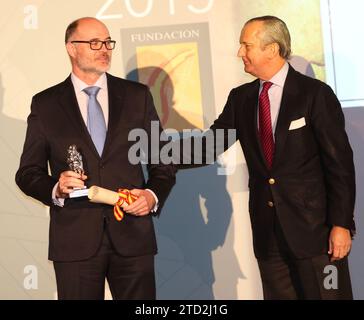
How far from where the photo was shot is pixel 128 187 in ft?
11.7

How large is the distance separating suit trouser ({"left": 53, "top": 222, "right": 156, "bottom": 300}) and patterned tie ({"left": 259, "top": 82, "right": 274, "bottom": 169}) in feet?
2.54

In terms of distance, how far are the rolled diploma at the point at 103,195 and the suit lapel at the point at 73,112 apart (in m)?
0.23

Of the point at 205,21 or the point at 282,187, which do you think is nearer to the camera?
the point at 282,187

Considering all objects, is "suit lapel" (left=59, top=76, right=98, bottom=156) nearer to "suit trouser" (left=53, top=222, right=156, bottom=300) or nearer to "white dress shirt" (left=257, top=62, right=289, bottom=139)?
"suit trouser" (left=53, top=222, right=156, bottom=300)

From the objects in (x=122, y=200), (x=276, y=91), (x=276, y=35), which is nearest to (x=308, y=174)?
(x=276, y=91)

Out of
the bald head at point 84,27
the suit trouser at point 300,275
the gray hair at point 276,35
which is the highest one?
the bald head at point 84,27

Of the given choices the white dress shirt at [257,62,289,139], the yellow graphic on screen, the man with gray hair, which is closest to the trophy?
the man with gray hair

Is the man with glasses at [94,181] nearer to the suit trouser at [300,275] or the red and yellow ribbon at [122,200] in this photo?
the red and yellow ribbon at [122,200]

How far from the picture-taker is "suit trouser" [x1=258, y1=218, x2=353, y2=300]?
142 inches

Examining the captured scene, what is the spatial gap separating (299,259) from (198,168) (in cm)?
113

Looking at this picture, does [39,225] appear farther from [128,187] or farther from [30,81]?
[128,187]

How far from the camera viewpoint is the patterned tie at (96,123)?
3570 millimetres
